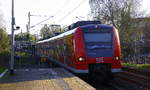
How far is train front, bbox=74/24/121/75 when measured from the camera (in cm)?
1562

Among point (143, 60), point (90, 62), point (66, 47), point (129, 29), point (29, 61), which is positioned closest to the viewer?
point (90, 62)

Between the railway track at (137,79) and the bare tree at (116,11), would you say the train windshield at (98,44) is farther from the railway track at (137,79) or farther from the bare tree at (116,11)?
the bare tree at (116,11)

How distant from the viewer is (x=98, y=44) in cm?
1594

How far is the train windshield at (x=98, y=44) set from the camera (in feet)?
51.7

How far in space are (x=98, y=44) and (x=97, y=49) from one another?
0.88 feet

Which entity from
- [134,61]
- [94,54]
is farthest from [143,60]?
[94,54]

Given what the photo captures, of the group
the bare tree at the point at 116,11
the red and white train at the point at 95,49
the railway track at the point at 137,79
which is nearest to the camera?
the red and white train at the point at 95,49

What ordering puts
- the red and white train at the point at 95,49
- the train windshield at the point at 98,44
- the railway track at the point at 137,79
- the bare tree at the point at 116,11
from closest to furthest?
the red and white train at the point at 95,49, the train windshield at the point at 98,44, the railway track at the point at 137,79, the bare tree at the point at 116,11

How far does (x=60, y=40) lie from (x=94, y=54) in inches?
231

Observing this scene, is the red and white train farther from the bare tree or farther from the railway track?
the bare tree

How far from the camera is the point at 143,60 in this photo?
102 feet

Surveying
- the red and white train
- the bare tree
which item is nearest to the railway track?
the red and white train

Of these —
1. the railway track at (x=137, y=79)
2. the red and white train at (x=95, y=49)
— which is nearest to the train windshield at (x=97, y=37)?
the red and white train at (x=95, y=49)

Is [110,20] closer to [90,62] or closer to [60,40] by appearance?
[60,40]
